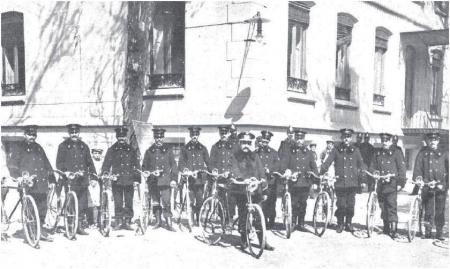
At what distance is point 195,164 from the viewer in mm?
8891

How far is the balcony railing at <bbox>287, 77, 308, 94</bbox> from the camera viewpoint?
12.4 metres

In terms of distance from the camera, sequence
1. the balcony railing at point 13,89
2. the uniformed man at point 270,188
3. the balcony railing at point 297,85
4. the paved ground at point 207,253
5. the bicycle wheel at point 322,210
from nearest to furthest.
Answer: the paved ground at point 207,253, the bicycle wheel at point 322,210, the uniformed man at point 270,188, the balcony railing at point 297,85, the balcony railing at point 13,89

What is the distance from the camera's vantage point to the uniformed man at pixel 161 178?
27.6ft

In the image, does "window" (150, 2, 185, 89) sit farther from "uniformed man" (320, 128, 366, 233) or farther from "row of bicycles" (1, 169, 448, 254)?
"uniformed man" (320, 128, 366, 233)

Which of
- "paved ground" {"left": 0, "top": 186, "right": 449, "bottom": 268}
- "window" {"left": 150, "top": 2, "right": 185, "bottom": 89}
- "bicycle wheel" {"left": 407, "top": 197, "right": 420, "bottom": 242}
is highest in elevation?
"window" {"left": 150, "top": 2, "right": 185, "bottom": 89}

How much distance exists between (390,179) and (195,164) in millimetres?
3532

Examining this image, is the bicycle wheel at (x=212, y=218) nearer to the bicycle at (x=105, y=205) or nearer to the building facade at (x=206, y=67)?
the bicycle at (x=105, y=205)

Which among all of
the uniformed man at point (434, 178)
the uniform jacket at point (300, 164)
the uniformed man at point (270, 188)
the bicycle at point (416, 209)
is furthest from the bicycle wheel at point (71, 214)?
the uniformed man at point (434, 178)

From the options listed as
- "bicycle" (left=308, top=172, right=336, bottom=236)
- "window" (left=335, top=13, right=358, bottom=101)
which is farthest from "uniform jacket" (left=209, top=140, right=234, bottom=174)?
"window" (left=335, top=13, right=358, bottom=101)

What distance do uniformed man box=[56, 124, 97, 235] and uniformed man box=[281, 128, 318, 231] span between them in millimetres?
3527

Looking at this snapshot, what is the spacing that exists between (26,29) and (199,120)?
6675 millimetres

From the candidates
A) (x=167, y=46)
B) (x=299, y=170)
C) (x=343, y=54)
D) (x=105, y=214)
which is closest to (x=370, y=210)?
(x=299, y=170)

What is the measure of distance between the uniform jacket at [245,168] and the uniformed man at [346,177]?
6.05 ft

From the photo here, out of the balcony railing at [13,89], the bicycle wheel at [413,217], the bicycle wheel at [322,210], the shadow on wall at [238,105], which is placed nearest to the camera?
the bicycle wheel at [413,217]
